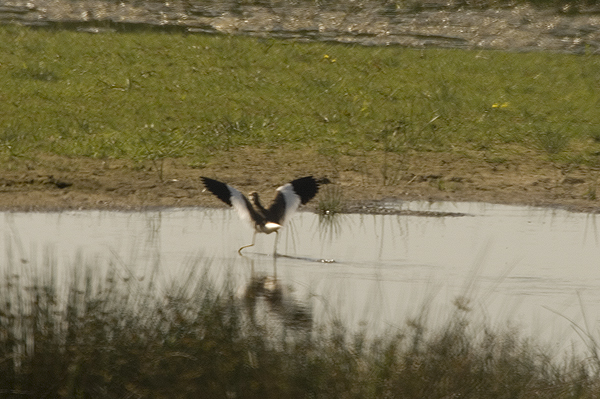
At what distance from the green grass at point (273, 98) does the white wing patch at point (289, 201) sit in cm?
360

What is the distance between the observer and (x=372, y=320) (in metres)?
7.12

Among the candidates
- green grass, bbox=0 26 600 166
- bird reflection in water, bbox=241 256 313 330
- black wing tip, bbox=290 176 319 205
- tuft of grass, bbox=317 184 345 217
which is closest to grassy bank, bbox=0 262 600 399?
bird reflection in water, bbox=241 256 313 330

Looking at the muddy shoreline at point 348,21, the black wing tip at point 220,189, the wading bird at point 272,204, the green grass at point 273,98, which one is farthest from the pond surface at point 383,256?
the muddy shoreline at point 348,21

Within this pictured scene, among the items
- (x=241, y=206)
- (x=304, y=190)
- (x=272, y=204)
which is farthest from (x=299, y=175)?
(x=241, y=206)

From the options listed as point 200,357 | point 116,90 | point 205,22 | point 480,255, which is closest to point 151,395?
point 200,357

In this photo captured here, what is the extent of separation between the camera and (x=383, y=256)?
943 centimetres

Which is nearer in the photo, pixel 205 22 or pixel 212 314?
pixel 212 314

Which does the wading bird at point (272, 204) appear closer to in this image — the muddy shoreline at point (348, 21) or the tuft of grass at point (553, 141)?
the tuft of grass at point (553, 141)

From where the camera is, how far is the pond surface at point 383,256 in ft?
25.2

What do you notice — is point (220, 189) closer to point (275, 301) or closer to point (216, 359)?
point (275, 301)

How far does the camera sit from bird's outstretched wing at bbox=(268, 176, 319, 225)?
9398 millimetres

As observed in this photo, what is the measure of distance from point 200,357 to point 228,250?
3.91 meters

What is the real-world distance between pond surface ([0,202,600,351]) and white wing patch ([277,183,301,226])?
1.02 ft

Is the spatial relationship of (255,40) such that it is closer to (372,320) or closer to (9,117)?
(9,117)
